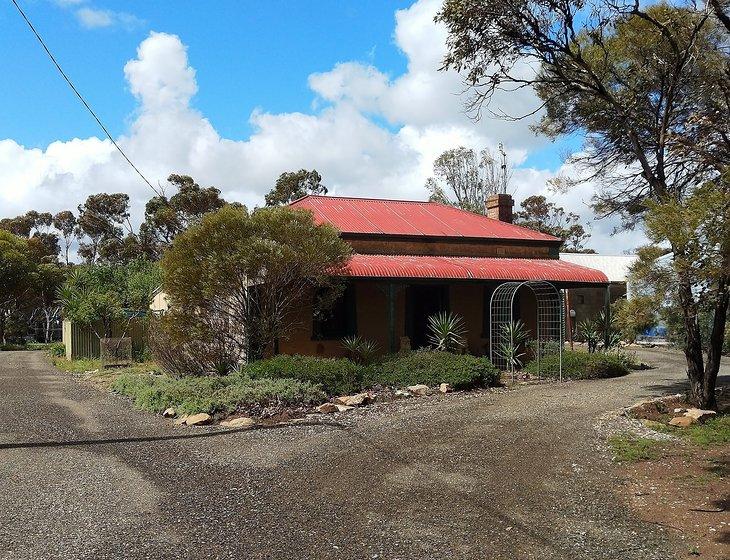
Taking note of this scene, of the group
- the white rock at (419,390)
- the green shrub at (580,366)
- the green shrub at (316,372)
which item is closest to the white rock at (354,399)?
the green shrub at (316,372)

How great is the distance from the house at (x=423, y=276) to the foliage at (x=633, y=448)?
640 centimetres

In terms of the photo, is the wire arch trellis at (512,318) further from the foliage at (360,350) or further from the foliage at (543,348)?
the foliage at (360,350)

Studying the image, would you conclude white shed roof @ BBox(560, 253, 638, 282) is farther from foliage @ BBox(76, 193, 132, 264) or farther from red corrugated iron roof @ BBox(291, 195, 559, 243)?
foliage @ BBox(76, 193, 132, 264)

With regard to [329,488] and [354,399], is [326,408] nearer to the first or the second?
[354,399]

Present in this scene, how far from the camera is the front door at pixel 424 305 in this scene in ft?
59.9

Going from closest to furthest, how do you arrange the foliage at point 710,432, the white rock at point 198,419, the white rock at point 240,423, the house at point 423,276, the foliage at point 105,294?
the foliage at point 710,432 → the white rock at point 240,423 → the white rock at point 198,419 → the house at point 423,276 → the foliage at point 105,294

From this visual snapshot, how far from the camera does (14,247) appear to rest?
133ft

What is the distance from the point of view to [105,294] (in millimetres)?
25078

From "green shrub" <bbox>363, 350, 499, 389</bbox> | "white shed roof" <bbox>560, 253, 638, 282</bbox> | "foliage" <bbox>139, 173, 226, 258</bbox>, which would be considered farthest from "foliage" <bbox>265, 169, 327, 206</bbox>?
"green shrub" <bbox>363, 350, 499, 389</bbox>

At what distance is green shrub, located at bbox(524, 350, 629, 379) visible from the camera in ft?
51.1

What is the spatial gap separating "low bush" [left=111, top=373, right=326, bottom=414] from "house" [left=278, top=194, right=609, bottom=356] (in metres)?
3.23

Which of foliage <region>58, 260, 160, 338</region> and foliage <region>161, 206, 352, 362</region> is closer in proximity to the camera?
foliage <region>161, 206, 352, 362</region>

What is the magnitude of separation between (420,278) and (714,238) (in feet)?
28.7

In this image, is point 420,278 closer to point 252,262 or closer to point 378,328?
point 378,328
